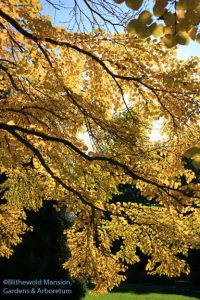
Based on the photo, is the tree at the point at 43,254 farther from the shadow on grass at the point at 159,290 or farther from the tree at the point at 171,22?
the tree at the point at 171,22

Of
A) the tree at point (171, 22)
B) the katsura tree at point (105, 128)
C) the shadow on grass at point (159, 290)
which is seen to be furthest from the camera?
the shadow on grass at point (159, 290)

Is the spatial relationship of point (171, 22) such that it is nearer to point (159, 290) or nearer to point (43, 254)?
point (43, 254)

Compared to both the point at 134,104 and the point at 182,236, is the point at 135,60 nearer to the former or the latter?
the point at 134,104

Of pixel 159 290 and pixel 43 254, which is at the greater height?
pixel 43 254

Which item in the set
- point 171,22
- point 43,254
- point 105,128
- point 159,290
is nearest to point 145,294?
point 159,290

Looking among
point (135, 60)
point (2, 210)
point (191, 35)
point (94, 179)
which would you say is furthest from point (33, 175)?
point (191, 35)

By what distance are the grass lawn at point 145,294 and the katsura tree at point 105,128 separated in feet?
52.1

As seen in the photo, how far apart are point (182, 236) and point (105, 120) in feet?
7.03

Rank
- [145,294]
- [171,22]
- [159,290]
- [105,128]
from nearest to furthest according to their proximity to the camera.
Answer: [171,22], [105,128], [145,294], [159,290]

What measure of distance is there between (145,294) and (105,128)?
71.0 ft

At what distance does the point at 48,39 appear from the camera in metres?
5.42

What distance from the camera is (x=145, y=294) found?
24.5m

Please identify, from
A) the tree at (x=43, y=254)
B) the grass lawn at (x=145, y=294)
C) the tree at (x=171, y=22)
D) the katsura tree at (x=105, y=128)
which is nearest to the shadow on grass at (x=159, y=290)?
the grass lawn at (x=145, y=294)

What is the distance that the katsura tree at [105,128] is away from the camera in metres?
5.35
